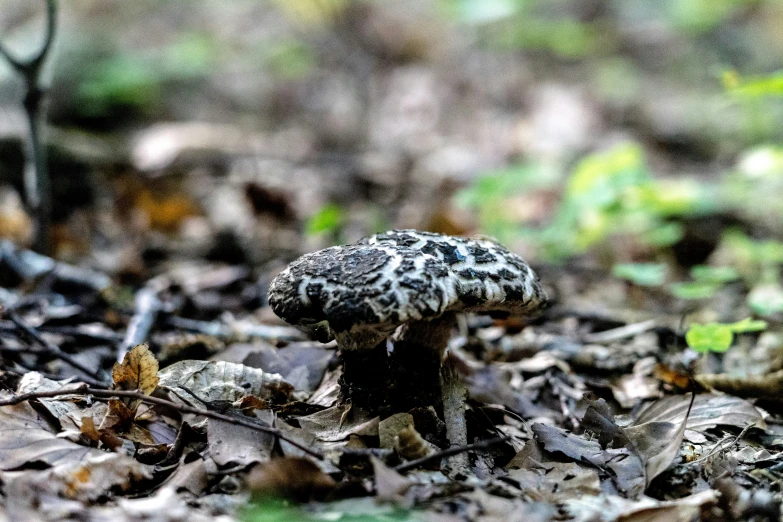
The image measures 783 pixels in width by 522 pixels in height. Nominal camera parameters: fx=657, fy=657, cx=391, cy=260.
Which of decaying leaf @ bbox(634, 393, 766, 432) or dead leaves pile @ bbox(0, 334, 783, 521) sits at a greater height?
dead leaves pile @ bbox(0, 334, 783, 521)

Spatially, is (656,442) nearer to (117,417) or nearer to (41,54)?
(117,417)

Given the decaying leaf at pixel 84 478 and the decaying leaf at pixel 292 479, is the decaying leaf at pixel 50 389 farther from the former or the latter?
the decaying leaf at pixel 292 479

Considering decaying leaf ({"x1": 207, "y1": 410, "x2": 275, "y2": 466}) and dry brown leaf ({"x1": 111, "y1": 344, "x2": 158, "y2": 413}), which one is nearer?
decaying leaf ({"x1": 207, "y1": 410, "x2": 275, "y2": 466})

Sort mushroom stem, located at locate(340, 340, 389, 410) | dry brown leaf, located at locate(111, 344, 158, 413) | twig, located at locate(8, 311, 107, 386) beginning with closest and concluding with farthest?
dry brown leaf, located at locate(111, 344, 158, 413) < mushroom stem, located at locate(340, 340, 389, 410) < twig, located at locate(8, 311, 107, 386)

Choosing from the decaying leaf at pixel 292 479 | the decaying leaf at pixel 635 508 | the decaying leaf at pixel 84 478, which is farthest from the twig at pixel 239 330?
the decaying leaf at pixel 635 508

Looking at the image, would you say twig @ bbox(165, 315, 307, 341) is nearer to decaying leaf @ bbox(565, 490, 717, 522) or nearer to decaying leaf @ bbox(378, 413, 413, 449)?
decaying leaf @ bbox(378, 413, 413, 449)

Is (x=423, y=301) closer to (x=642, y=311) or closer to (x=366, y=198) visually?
(x=642, y=311)

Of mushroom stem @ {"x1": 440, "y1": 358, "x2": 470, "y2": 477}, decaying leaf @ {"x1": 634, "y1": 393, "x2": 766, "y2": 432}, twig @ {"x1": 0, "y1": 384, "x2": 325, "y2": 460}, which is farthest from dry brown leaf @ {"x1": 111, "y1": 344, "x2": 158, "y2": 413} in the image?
decaying leaf @ {"x1": 634, "y1": 393, "x2": 766, "y2": 432}
